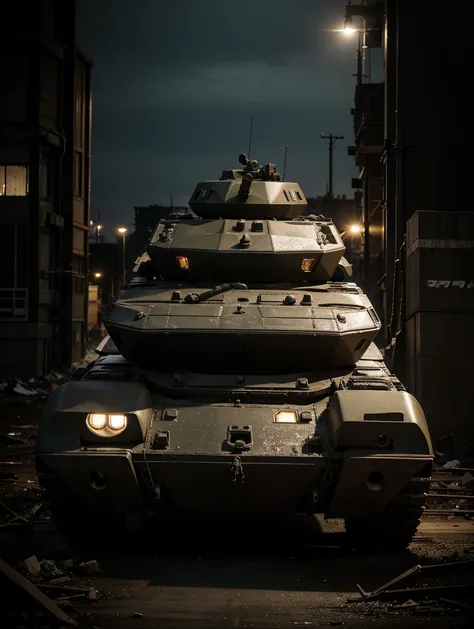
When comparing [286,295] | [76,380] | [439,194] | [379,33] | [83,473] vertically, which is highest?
[379,33]

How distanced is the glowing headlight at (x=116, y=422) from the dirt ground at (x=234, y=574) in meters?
1.18

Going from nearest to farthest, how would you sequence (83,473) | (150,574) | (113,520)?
(150,574), (83,473), (113,520)

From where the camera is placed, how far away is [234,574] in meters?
9.71

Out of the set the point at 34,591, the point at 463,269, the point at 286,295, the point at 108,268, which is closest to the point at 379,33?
the point at 463,269

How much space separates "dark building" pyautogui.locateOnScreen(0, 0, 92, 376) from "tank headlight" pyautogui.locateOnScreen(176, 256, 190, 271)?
815 inches

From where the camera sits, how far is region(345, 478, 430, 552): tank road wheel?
10.4 metres

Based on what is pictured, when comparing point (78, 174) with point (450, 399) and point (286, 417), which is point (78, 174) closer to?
point (450, 399)

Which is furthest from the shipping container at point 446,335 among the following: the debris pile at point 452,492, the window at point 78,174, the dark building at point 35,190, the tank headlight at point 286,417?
the window at point 78,174

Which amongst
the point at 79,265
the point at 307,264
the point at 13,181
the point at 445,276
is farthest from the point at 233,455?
the point at 79,265

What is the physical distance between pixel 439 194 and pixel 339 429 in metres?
16.9

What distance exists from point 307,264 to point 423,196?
13.7m

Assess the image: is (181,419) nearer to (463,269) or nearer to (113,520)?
(113,520)

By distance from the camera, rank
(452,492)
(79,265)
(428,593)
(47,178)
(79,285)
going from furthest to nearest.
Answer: (79,265), (79,285), (47,178), (452,492), (428,593)

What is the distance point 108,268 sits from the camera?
79.4 m
